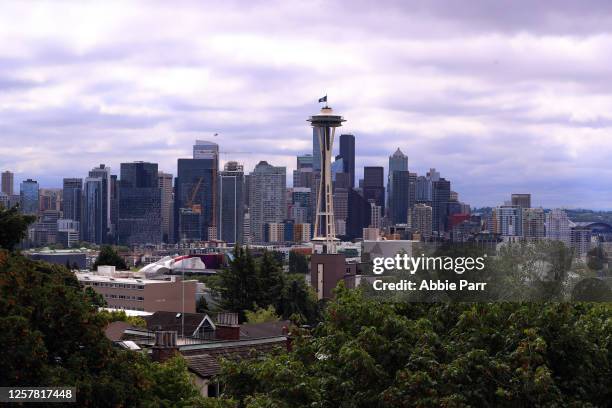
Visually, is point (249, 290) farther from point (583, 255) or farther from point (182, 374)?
point (182, 374)

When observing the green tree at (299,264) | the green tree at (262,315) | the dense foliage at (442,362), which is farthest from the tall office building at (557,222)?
the green tree at (299,264)

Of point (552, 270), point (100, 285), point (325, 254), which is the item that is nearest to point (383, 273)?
point (552, 270)

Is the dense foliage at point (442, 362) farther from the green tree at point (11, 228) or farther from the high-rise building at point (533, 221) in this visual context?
the high-rise building at point (533, 221)

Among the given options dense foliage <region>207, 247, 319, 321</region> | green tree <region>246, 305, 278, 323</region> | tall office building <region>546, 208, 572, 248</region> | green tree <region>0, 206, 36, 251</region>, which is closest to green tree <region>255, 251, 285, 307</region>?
dense foliage <region>207, 247, 319, 321</region>

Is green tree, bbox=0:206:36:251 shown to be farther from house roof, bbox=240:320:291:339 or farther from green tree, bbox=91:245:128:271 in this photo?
green tree, bbox=91:245:128:271

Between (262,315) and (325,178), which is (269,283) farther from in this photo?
(325,178)

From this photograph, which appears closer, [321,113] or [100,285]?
[100,285]
